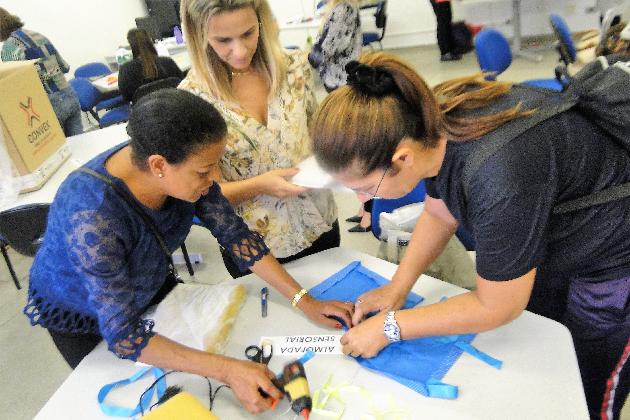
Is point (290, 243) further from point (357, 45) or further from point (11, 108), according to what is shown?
point (357, 45)

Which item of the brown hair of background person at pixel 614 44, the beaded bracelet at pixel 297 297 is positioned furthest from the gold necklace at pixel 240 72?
the brown hair of background person at pixel 614 44

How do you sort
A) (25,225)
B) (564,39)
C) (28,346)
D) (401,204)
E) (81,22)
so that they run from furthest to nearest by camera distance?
(81,22)
(564,39)
(28,346)
(25,225)
(401,204)

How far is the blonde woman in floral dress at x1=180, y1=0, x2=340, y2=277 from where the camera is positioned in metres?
1.21

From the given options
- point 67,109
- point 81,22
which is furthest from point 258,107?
point 81,22

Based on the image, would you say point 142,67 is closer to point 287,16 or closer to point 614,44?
point 614,44

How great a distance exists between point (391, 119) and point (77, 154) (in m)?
2.20

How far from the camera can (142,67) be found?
3.43 m

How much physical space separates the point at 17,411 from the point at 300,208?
1.71m

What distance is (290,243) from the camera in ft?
4.67

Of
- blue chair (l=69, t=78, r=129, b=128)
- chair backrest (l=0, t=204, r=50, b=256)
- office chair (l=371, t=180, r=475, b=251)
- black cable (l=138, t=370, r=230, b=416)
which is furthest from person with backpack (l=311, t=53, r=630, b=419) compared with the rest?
blue chair (l=69, t=78, r=129, b=128)

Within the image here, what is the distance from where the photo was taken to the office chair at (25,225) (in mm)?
1884

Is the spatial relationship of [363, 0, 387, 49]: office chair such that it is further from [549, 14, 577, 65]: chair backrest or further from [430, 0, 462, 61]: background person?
[549, 14, 577, 65]: chair backrest

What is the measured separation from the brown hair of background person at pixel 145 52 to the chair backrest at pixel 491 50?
2.33m

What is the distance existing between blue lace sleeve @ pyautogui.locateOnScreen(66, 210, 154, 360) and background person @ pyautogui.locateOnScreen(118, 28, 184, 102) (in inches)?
110
